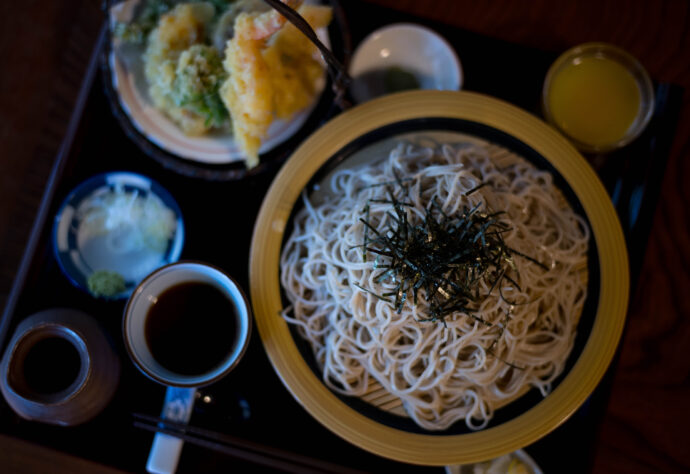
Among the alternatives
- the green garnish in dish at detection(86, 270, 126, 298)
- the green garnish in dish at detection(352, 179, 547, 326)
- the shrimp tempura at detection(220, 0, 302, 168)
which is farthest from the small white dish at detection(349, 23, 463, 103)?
the green garnish in dish at detection(86, 270, 126, 298)

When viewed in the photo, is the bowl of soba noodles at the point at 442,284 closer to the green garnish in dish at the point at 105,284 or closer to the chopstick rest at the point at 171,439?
the chopstick rest at the point at 171,439

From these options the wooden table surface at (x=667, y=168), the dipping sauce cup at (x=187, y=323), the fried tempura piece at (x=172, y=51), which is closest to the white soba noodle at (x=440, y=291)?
the dipping sauce cup at (x=187, y=323)

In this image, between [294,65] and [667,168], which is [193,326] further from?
[667,168]

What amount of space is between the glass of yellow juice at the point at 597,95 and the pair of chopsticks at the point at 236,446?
146 centimetres

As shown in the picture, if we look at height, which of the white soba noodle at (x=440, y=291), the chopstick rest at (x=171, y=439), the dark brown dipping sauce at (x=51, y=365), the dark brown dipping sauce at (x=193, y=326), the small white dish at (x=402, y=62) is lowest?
the chopstick rest at (x=171, y=439)

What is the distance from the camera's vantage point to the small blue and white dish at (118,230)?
177 centimetres

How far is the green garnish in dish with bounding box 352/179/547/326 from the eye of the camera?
1.45m

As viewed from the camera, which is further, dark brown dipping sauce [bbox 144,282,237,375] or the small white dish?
the small white dish

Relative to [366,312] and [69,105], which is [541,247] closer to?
[366,312]

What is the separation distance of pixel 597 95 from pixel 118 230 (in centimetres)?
187

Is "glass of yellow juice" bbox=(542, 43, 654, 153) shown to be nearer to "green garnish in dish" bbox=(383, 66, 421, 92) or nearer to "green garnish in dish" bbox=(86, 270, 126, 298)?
"green garnish in dish" bbox=(383, 66, 421, 92)

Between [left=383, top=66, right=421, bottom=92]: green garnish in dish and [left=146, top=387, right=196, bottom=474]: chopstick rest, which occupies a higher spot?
[left=383, top=66, right=421, bottom=92]: green garnish in dish

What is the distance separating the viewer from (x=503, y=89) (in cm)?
193

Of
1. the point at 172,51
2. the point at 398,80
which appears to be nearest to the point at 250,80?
the point at 172,51
